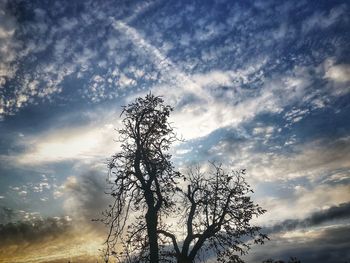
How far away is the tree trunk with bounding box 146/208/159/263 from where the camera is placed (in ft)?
52.6

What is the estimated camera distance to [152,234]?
54.0ft

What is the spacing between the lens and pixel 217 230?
1881cm

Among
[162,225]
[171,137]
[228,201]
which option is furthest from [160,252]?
[171,137]

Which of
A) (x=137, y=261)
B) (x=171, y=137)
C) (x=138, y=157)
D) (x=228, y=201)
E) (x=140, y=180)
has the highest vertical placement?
(x=171, y=137)

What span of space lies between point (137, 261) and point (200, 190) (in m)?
6.52

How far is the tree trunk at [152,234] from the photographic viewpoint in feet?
52.6

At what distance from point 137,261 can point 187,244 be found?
11.9ft

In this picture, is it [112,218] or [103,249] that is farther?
[112,218]

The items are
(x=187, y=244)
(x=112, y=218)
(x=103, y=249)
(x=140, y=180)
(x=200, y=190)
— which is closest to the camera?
(x=103, y=249)

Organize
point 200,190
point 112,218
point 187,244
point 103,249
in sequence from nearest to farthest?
point 103,249 → point 112,218 → point 187,244 → point 200,190

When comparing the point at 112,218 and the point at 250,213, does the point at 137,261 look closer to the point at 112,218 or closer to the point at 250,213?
the point at 112,218

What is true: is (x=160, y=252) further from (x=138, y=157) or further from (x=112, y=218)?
(x=138, y=157)

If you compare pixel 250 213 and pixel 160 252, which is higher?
pixel 250 213

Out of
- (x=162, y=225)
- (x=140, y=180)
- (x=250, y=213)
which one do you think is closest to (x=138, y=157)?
(x=140, y=180)
